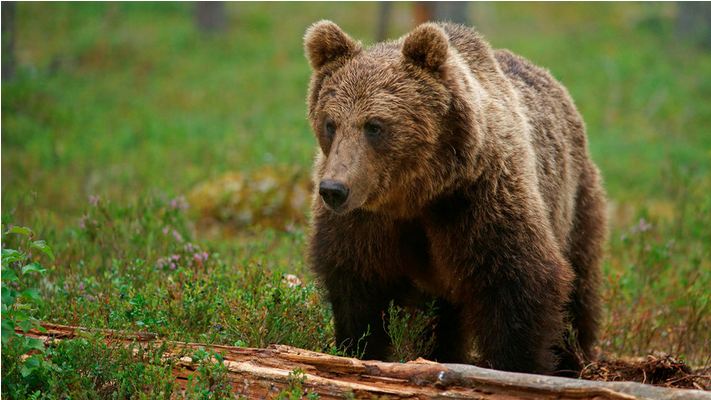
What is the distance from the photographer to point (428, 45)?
4809 millimetres

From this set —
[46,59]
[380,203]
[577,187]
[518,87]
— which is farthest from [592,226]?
→ [46,59]

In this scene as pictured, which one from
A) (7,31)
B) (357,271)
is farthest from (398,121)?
(7,31)

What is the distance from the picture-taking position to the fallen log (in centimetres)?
377

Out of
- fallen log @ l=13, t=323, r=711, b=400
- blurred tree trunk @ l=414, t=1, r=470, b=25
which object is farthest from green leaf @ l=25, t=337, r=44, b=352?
blurred tree trunk @ l=414, t=1, r=470, b=25

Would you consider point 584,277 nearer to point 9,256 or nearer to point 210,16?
point 9,256

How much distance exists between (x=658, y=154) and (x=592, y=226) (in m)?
9.86

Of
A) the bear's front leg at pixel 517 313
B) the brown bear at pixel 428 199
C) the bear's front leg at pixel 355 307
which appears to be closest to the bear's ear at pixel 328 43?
the brown bear at pixel 428 199

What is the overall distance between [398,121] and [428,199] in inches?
Result: 19.2

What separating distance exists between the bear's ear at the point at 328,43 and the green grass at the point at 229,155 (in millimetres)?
1366

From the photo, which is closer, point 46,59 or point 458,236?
point 458,236

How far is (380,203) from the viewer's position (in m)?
4.75

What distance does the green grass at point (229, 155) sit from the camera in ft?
17.6

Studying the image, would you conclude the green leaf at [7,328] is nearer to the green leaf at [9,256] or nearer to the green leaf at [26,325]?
the green leaf at [26,325]

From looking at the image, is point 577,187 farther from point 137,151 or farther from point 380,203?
point 137,151
